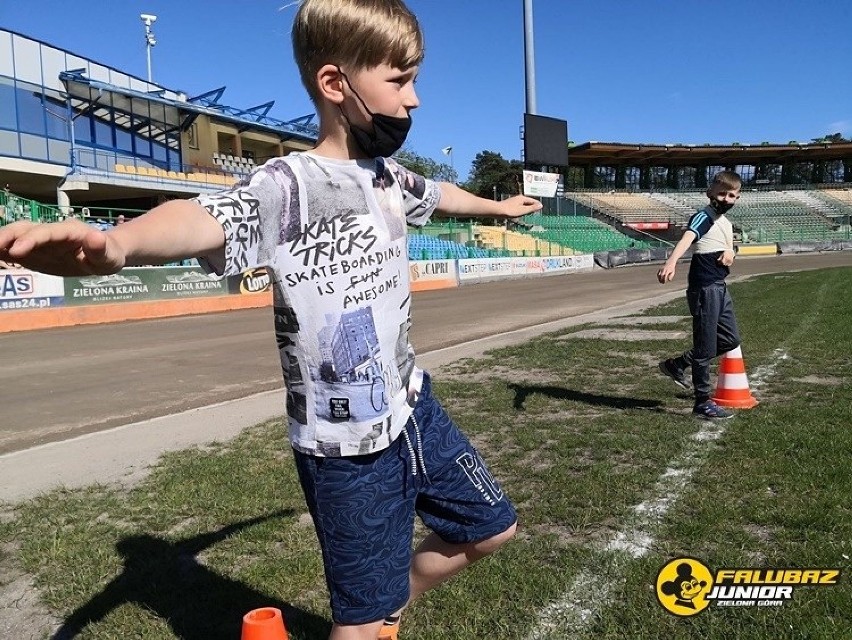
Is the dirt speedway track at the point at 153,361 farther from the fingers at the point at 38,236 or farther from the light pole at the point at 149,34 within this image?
the light pole at the point at 149,34

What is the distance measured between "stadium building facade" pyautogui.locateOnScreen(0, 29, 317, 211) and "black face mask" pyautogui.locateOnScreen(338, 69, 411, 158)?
27076 mm

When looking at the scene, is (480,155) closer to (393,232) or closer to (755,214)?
(755,214)

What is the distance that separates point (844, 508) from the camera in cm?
351

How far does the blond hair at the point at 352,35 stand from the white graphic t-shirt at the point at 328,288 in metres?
0.25

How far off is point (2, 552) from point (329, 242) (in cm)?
311

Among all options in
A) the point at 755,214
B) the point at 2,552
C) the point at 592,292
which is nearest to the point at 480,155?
the point at 755,214

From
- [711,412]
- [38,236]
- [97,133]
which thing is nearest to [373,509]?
[38,236]

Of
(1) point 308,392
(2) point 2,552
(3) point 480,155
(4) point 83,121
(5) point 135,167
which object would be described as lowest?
(2) point 2,552

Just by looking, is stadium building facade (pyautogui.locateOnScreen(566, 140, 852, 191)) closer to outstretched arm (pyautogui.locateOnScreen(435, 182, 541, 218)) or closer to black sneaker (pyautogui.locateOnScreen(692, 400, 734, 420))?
black sneaker (pyautogui.locateOnScreen(692, 400, 734, 420))

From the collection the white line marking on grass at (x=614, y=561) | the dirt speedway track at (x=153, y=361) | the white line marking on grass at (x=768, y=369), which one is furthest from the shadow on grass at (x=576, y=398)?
the dirt speedway track at (x=153, y=361)

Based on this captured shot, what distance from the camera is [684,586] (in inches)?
113

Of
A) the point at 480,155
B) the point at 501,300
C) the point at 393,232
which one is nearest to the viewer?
the point at 393,232

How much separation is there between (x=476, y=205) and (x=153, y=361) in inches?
366

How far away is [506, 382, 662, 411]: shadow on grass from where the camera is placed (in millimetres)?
6150
